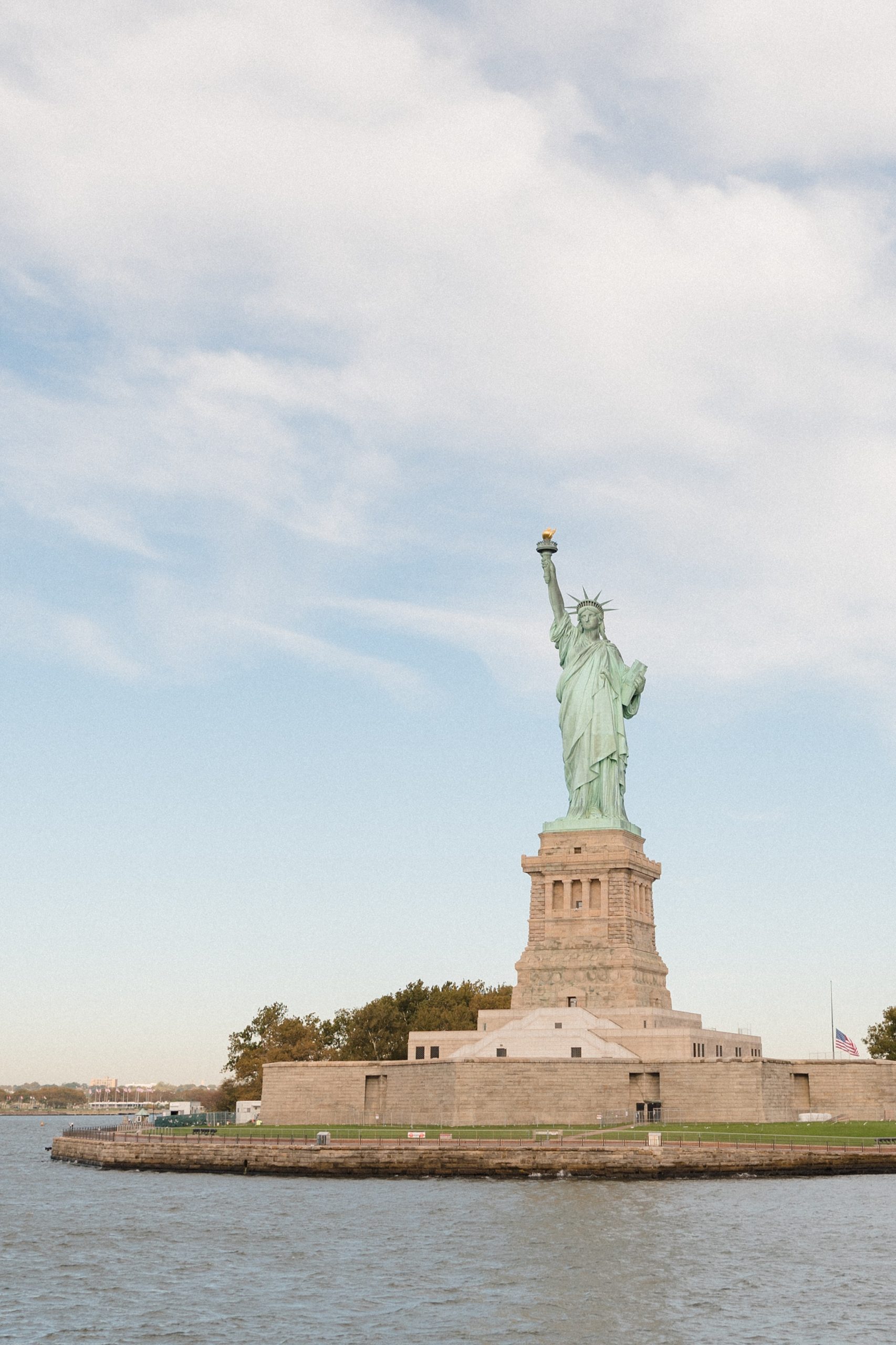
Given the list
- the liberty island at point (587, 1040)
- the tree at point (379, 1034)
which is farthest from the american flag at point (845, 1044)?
the tree at point (379, 1034)

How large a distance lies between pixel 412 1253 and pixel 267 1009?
225 ft

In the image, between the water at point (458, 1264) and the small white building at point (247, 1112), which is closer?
the water at point (458, 1264)

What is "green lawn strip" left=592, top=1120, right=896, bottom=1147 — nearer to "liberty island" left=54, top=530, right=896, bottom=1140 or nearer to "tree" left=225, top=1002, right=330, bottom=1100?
"liberty island" left=54, top=530, right=896, bottom=1140

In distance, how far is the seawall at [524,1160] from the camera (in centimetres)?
5822

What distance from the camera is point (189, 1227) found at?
48.4 metres

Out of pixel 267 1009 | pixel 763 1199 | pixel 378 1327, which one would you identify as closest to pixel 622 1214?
pixel 763 1199

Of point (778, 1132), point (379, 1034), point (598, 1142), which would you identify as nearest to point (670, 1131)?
point (598, 1142)

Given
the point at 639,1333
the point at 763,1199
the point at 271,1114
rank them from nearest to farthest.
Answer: the point at 639,1333, the point at 763,1199, the point at 271,1114

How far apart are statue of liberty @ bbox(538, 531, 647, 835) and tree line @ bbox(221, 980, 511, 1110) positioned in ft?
68.8

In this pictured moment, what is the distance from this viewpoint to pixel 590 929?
268 feet

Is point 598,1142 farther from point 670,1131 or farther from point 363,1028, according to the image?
point 363,1028

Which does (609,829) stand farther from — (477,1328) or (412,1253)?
(477,1328)

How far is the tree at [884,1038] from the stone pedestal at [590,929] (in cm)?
1876

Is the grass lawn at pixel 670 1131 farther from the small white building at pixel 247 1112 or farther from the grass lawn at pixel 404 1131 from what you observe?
the small white building at pixel 247 1112
